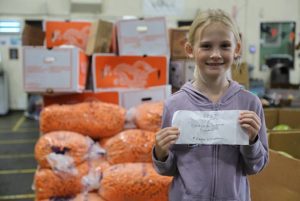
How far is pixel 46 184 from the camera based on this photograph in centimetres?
215

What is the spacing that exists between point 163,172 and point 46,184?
1214 mm

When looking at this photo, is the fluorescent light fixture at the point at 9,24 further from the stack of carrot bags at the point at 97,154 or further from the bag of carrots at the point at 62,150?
the bag of carrots at the point at 62,150

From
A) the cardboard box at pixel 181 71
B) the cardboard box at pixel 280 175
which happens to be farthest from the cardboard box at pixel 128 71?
the cardboard box at pixel 280 175

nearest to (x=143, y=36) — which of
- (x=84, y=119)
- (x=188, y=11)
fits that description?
(x=84, y=119)

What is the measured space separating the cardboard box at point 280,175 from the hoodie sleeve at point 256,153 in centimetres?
63

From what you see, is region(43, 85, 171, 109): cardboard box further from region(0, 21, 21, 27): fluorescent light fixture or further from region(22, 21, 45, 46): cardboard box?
region(0, 21, 21, 27): fluorescent light fixture

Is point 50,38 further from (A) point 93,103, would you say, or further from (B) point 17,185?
(B) point 17,185

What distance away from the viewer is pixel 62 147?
2174 mm

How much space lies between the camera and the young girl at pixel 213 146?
1064 mm

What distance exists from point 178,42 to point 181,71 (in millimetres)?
309

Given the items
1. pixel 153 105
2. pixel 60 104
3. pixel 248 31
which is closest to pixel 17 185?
pixel 60 104

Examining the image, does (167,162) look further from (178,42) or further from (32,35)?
(32,35)

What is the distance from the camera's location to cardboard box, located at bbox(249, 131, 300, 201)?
5.56 feet

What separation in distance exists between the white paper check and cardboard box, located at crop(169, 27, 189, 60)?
6.44 feet
